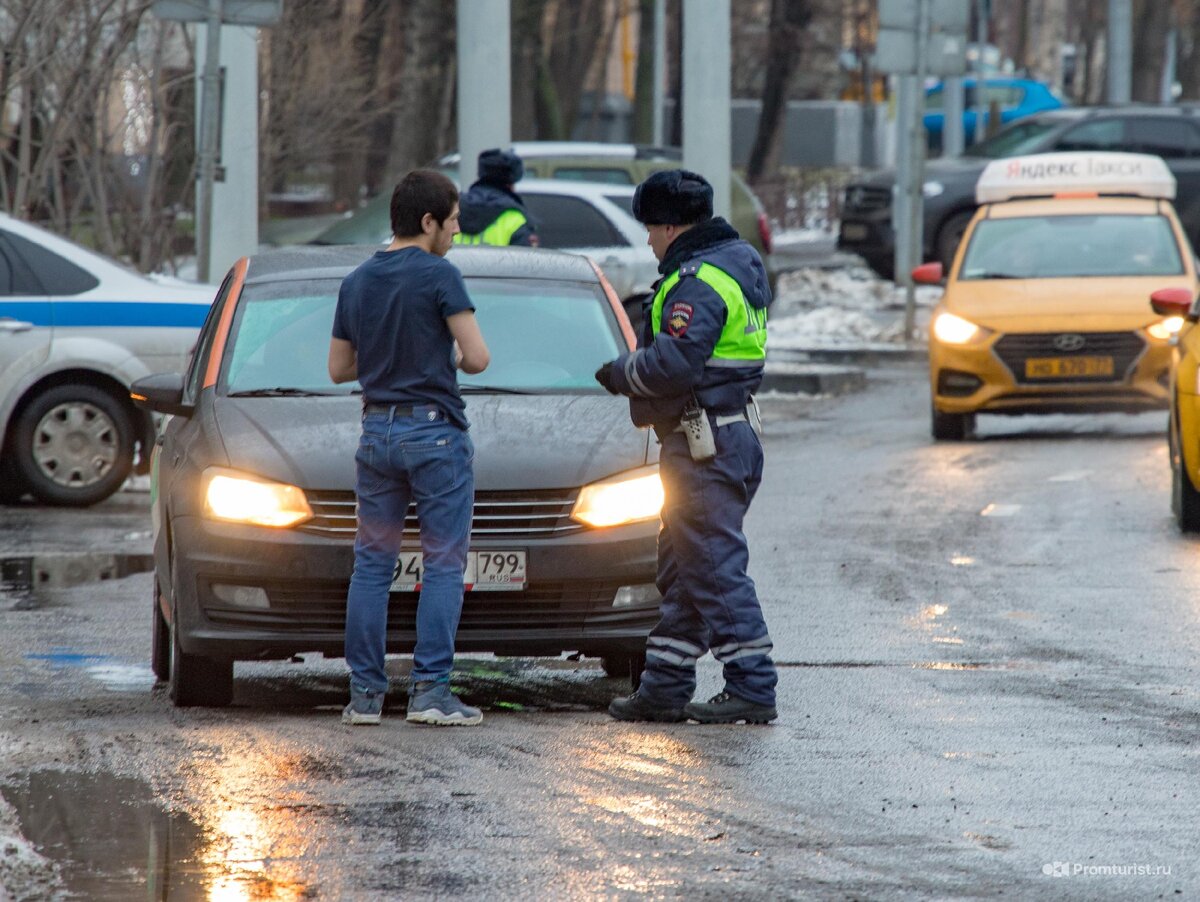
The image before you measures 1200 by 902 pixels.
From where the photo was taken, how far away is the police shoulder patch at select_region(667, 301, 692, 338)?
704cm

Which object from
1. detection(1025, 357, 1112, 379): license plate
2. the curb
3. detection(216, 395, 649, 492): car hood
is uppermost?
detection(216, 395, 649, 492): car hood

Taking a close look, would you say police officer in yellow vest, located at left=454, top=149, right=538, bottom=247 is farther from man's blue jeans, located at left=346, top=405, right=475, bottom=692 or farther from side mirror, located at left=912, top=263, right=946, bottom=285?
man's blue jeans, located at left=346, top=405, right=475, bottom=692

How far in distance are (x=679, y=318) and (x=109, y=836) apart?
2.30 metres

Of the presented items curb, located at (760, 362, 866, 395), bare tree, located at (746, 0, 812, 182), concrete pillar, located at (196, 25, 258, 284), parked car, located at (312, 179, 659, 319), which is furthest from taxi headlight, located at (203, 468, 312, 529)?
bare tree, located at (746, 0, 812, 182)

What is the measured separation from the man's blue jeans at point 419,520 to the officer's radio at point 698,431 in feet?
2.04

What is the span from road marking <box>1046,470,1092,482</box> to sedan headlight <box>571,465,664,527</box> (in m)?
6.88

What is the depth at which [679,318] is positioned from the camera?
7.05m

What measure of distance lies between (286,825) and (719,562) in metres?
1.88

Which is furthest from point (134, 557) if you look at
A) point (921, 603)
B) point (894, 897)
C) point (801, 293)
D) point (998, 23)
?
point (998, 23)

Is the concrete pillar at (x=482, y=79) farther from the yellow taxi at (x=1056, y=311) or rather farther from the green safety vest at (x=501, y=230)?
the green safety vest at (x=501, y=230)

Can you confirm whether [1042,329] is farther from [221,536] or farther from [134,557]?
[221,536]

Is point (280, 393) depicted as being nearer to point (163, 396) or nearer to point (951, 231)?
point (163, 396)

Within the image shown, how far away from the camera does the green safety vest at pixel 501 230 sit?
43.4 ft

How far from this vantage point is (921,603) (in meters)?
9.83
